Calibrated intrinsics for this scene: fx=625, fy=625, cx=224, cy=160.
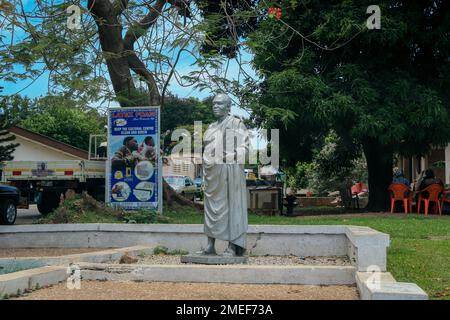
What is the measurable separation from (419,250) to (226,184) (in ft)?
12.6

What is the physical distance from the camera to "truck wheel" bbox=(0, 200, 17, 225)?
17.5 meters

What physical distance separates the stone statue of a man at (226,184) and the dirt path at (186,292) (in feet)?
3.65

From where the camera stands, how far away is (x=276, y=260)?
896 centimetres

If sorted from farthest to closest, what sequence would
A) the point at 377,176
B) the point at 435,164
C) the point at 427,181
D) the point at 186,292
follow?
the point at 435,164 → the point at 377,176 → the point at 427,181 → the point at 186,292

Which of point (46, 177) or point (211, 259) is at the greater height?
point (46, 177)

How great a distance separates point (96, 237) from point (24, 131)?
28123 millimetres

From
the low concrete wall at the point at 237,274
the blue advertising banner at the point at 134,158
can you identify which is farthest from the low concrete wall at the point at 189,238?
the blue advertising banner at the point at 134,158

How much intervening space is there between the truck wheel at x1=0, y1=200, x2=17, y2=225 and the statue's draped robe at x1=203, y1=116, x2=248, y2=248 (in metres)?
10.9

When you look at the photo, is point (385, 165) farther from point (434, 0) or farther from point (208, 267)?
point (208, 267)

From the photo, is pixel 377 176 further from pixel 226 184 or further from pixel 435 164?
pixel 226 184

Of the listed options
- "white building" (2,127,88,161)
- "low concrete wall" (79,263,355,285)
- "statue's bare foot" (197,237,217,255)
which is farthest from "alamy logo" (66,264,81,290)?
"white building" (2,127,88,161)

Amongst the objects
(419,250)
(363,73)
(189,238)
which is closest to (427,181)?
(363,73)

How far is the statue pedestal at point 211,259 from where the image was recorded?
7984 millimetres

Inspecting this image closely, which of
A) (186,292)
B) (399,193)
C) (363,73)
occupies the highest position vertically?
(363,73)
